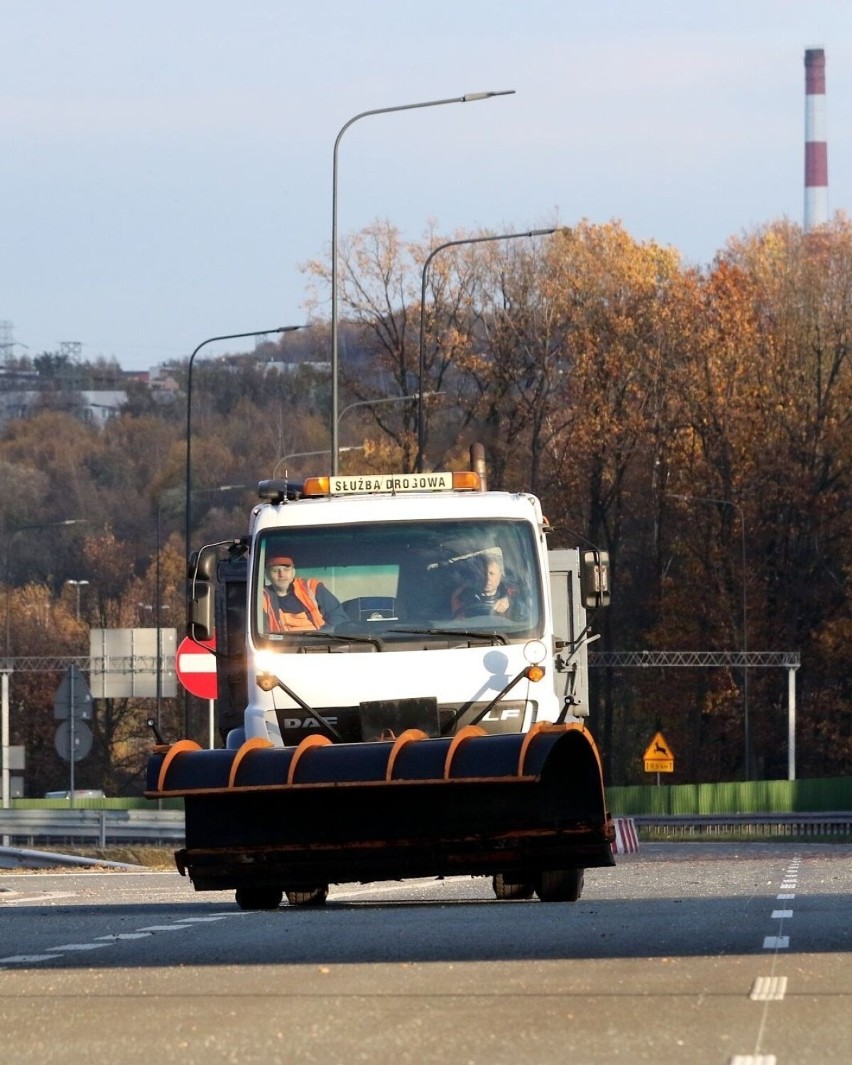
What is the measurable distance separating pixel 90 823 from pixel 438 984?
26.2 m

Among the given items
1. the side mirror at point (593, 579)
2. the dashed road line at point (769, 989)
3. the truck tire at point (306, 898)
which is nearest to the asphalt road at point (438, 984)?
the dashed road line at point (769, 989)

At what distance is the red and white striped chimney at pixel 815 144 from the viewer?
116062 mm

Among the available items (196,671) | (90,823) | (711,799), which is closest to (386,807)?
(196,671)

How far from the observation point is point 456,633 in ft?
49.1

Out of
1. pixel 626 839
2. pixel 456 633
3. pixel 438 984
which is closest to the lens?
pixel 438 984

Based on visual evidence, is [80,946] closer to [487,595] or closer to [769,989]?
[487,595]

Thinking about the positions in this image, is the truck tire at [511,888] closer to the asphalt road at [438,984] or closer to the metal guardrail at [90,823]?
the asphalt road at [438,984]

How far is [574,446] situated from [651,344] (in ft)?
12.6

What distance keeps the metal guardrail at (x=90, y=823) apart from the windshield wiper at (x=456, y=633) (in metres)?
19.9

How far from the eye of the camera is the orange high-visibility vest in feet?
50.0

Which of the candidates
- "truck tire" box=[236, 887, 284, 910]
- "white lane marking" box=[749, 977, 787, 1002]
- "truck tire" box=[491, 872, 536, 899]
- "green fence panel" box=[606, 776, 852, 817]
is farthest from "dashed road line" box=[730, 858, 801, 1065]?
"green fence panel" box=[606, 776, 852, 817]

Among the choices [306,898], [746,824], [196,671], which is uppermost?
[196,671]

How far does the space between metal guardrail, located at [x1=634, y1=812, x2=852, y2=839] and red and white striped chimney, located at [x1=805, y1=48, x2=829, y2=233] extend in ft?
224

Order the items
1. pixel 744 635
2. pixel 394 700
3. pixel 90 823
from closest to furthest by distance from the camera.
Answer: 1. pixel 394 700
2. pixel 90 823
3. pixel 744 635
